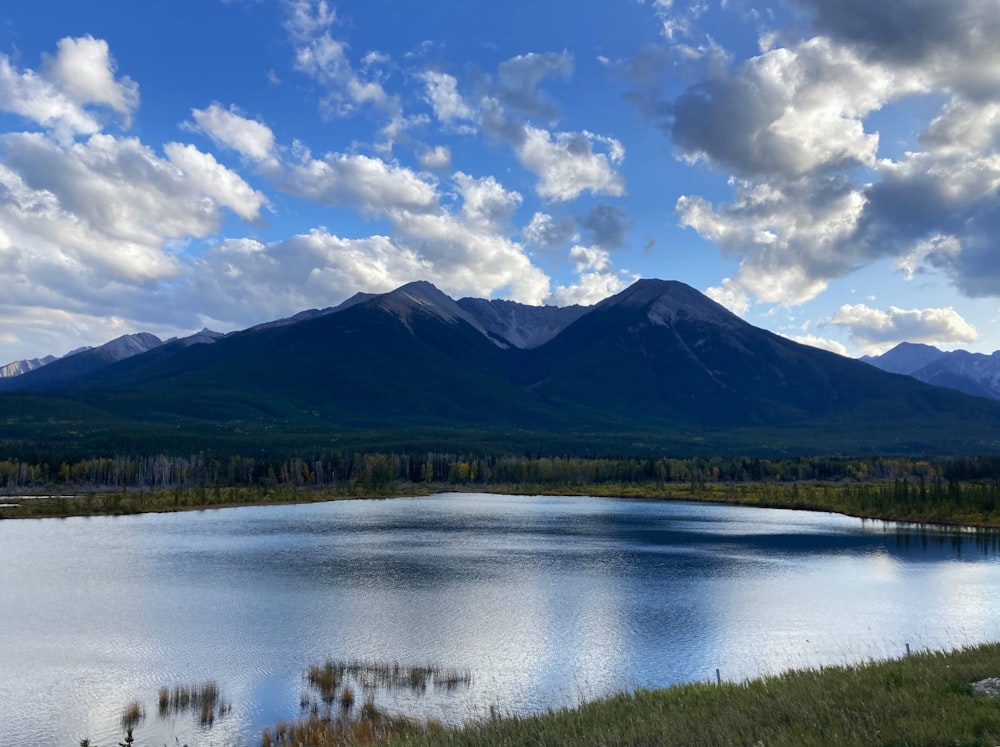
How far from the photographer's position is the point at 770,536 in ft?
360

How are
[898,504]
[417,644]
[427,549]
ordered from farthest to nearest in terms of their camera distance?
[898,504], [427,549], [417,644]

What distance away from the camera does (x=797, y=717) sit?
59.8 ft

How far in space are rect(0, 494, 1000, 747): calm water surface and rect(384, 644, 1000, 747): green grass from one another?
1276cm

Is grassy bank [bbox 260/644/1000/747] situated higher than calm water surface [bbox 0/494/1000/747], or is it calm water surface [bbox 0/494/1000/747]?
grassy bank [bbox 260/644/1000/747]

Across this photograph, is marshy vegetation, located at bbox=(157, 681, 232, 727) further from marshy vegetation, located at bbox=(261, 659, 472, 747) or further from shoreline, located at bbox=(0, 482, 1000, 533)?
shoreline, located at bbox=(0, 482, 1000, 533)

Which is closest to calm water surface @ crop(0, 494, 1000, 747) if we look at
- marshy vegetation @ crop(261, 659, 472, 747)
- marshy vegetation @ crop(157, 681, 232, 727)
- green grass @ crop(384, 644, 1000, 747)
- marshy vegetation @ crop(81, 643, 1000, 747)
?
marshy vegetation @ crop(157, 681, 232, 727)

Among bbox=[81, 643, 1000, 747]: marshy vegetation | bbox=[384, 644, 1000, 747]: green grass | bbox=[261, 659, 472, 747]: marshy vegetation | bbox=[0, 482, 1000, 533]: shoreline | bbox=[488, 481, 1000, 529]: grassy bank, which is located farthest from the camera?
bbox=[0, 482, 1000, 533]: shoreline

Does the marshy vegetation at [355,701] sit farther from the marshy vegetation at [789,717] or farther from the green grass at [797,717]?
the green grass at [797,717]

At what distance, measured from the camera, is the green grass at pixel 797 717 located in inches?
621

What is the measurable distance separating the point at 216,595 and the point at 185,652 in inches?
704

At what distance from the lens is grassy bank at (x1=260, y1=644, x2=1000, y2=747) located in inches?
623

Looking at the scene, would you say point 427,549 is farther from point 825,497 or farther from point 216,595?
point 825,497

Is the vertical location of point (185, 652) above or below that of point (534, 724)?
below

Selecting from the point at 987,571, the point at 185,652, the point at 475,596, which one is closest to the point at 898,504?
the point at 987,571
